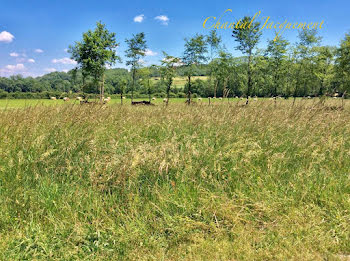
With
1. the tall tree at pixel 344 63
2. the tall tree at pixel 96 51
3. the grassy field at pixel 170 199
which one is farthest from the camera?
the tall tree at pixel 96 51

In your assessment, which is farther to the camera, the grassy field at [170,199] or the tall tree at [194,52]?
the tall tree at [194,52]

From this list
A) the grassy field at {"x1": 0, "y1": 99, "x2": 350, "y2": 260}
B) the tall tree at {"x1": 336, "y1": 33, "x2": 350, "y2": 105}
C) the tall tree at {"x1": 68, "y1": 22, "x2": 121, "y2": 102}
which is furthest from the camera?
the tall tree at {"x1": 68, "y1": 22, "x2": 121, "y2": 102}

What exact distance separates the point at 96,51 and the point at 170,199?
25.9 m

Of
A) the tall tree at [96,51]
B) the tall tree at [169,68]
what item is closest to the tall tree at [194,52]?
the tall tree at [169,68]

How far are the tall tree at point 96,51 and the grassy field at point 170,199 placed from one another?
23.0 m

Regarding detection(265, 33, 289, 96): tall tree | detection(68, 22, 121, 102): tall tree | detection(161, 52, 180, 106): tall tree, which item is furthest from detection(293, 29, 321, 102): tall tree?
detection(68, 22, 121, 102): tall tree

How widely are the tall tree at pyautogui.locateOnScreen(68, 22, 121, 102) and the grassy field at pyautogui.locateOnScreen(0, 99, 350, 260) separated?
23032 mm

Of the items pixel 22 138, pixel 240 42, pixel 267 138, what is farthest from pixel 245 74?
pixel 22 138

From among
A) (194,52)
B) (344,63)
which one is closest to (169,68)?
(194,52)

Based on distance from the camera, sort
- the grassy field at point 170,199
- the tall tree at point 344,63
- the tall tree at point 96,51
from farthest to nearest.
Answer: the tall tree at point 96,51
the tall tree at point 344,63
the grassy field at point 170,199

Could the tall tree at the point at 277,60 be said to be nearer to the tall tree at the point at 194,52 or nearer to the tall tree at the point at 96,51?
the tall tree at the point at 194,52

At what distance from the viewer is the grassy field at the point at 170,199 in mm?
2117

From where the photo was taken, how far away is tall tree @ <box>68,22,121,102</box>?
24.6m

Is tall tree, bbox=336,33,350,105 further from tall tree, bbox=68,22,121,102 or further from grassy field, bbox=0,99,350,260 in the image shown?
tall tree, bbox=68,22,121,102
